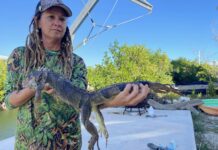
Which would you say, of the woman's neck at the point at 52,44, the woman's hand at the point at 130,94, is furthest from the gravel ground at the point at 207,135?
the woman's hand at the point at 130,94

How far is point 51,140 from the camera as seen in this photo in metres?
1.46

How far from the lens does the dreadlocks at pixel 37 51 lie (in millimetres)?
1470

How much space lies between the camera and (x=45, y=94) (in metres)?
1.41

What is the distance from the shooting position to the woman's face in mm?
1418

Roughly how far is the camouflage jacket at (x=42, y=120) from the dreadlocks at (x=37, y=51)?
32mm

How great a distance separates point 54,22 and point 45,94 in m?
0.34

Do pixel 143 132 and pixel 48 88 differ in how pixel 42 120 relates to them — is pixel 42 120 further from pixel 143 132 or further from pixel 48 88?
pixel 143 132

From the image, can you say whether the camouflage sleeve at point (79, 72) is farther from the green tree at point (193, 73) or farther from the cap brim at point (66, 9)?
the green tree at point (193, 73)

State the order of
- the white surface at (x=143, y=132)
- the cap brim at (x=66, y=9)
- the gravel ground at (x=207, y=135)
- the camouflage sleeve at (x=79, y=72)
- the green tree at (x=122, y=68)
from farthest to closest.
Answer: the green tree at (x=122, y=68)
the gravel ground at (x=207, y=135)
the white surface at (x=143, y=132)
the camouflage sleeve at (x=79, y=72)
the cap brim at (x=66, y=9)

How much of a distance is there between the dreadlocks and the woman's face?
63mm

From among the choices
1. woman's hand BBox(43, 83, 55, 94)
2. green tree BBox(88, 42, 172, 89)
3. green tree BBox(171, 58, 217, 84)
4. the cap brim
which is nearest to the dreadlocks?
the cap brim

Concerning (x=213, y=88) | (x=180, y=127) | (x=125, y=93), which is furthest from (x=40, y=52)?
(x=213, y=88)

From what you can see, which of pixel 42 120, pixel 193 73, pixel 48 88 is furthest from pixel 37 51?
pixel 193 73

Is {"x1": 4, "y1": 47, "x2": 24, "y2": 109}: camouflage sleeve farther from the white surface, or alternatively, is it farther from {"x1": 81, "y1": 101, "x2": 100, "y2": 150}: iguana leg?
the white surface
